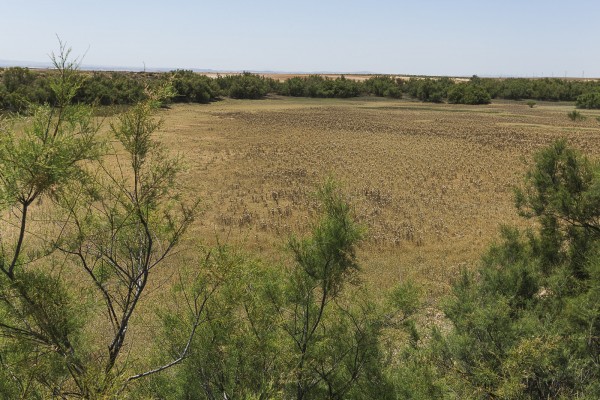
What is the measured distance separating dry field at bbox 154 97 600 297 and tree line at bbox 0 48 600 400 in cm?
83

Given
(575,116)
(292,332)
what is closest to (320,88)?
(575,116)

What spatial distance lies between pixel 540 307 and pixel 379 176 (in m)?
26.8

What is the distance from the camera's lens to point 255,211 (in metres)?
27.8

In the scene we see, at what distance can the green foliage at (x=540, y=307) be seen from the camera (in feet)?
26.8

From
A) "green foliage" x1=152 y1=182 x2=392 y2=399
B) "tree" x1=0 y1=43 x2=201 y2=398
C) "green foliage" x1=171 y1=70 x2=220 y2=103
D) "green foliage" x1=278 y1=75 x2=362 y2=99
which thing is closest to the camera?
"tree" x1=0 y1=43 x2=201 y2=398

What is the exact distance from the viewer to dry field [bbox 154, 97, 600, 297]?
72.7ft

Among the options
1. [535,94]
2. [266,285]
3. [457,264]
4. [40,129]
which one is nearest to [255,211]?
[457,264]

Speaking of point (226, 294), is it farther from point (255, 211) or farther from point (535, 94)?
point (535, 94)

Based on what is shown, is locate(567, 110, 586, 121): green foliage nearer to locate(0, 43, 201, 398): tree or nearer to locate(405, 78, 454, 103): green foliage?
locate(405, 78, 454, 103): green foliage

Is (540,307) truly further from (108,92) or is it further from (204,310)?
(108,92)

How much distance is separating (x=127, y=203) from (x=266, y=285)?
2948 millimetres

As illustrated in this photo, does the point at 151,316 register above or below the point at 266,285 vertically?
below

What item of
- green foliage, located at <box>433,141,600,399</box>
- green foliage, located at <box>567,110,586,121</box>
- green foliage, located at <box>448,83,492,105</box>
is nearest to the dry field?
green foliage, located at <box>567,110,586,121</box>

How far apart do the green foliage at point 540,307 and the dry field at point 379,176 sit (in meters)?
2.11
